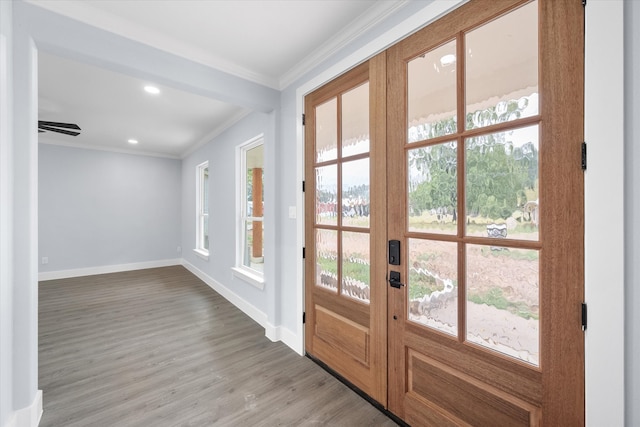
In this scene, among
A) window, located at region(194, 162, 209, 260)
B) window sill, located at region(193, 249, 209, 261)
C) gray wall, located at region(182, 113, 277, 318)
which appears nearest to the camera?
gray wall, located at region(182, 113, 277, 318)

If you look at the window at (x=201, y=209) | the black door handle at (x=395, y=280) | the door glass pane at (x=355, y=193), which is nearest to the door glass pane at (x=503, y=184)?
the black door handle at (x=395, y=280)

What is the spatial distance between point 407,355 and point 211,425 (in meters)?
1.32

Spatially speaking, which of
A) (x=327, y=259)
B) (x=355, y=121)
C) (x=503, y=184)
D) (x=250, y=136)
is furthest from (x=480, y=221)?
(x=250, y=136)

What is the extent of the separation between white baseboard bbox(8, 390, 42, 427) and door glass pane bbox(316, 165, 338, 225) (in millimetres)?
2210

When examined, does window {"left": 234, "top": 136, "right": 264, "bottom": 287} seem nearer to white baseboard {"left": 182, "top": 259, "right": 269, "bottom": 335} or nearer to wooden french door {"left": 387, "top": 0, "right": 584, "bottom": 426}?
white baseboard {"left": 182, "top": 259, "right": 269, "bottom": 335}

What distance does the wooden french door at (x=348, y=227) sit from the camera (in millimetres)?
1780

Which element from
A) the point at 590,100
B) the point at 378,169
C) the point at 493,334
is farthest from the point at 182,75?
the point at 493,334

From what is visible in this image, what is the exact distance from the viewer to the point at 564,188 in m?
1.06

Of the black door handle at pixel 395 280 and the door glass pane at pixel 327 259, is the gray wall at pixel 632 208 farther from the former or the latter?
the door glass pane at pixel 327 259

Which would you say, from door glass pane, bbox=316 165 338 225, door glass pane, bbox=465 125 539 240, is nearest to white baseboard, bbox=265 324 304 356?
door glass pane, bbox=316 165 338 225

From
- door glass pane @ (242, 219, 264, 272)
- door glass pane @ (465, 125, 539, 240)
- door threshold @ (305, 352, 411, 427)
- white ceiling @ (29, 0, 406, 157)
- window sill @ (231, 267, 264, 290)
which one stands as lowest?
door threshold @ (305, 352, 411, 427)

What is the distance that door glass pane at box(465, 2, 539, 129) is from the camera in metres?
1.16

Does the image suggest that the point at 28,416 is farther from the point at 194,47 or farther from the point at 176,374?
the point at 194,47

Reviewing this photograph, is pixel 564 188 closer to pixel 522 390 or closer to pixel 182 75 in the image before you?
pixel 522 390
